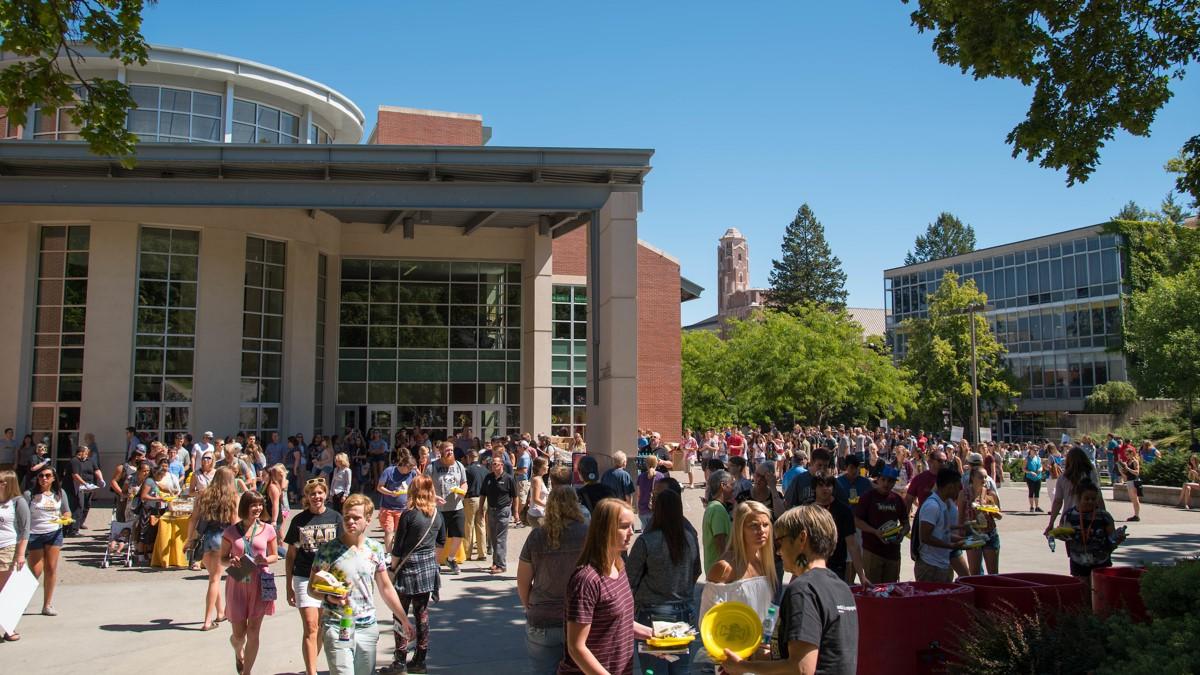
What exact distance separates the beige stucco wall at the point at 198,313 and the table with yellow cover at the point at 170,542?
10423 millimetres

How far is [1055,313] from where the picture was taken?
58344mm

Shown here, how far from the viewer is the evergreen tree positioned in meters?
106

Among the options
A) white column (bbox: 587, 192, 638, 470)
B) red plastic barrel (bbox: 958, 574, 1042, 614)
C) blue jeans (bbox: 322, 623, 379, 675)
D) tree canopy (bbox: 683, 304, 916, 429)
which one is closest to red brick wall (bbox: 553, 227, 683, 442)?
tree canopy (bbox: 683, 304, 916, 429)

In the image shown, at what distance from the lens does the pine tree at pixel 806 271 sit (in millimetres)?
86688

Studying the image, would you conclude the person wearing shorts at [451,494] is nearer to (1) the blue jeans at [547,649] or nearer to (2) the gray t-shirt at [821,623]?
(1) the blue jeans at [547,649]

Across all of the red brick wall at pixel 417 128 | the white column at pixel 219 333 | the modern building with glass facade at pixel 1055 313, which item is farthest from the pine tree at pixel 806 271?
the white column at pixel 219 333

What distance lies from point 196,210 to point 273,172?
4.06 m

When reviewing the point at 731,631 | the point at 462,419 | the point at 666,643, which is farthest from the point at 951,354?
the point at 731,631

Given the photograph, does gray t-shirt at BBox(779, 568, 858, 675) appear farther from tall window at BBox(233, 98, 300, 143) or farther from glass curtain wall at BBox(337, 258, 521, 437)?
tall window at BBox(233, 98, 300, 143)

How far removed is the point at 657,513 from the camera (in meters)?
5.78

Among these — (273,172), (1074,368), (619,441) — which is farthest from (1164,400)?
(273,172)

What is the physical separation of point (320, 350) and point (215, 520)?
19.9 m

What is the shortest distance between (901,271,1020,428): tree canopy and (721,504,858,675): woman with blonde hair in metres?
48.6

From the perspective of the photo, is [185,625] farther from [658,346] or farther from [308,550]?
[658,346]
